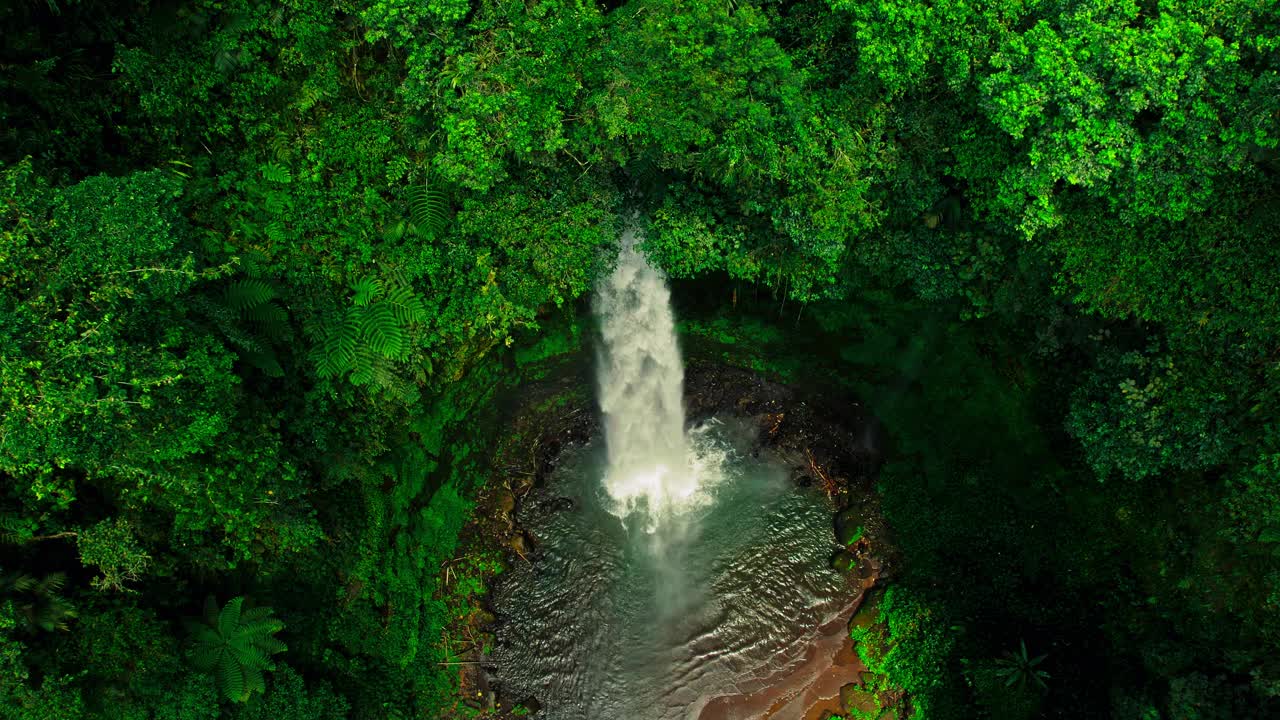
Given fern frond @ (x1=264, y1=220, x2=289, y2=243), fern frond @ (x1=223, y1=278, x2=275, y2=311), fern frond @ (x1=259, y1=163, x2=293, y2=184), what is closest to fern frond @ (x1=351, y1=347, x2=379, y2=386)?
fern frond @ (x1=223, y1=278, x2=275, y2=311)

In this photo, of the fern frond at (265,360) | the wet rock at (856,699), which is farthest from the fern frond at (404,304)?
the wet rock at (856,699)

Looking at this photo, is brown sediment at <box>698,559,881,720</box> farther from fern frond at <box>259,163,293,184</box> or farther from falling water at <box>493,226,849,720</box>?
fern frond at <box>259,163,293,184</box>

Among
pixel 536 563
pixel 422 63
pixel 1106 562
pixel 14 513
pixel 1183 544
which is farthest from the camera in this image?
pixel 536 563

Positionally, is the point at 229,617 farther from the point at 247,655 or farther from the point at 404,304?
the point at 404,304

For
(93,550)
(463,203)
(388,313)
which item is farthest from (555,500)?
(93,550)

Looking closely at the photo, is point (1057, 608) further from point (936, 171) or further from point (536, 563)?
point (536, 563)

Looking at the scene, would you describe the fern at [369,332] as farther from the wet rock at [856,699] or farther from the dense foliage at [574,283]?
the wet rock at [856,699]
